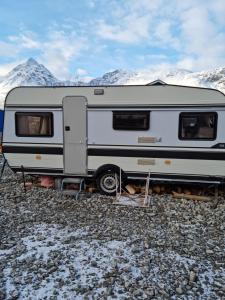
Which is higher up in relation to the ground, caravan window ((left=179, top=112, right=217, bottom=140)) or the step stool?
caravan window ((left=179, top=112, right=217, bottom=140))

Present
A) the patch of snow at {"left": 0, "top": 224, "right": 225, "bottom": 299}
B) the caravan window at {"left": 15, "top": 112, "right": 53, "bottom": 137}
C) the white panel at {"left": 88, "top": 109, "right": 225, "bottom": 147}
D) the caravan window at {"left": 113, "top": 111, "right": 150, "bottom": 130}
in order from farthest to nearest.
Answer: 1. the caravan window at {"left": 15, "top": 112, "right": 53, "bottom": 137}
2. the caravan window at {"left": 113, "top": 111, "right": 150, "bottom": 130}
3. the white panel at {"left": 88, "top": 109, "right": 225, "bottom": 147}
4. the patch of snow at {"left": 0, "top": 224, "right": 225, "bottom": 299}

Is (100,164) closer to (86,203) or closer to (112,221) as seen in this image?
(86,203)

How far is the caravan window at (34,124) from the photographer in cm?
858

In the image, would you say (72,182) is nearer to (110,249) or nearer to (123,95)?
(123,95)

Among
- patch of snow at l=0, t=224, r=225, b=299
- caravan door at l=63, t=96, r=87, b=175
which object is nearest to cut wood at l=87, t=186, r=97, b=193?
caravan door at l=63, t=96, r=87, b=175

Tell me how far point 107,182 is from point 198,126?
2.80m

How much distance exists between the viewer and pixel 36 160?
880 centimetres

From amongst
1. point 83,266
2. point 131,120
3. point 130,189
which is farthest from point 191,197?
point 83,266

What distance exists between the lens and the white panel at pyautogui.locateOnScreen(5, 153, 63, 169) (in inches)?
342

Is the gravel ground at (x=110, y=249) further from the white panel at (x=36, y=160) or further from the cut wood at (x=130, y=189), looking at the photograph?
the white panel at (x=36, y=160)

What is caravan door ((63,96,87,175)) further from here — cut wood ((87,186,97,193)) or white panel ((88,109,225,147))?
cut wood ((87,186,97,193))

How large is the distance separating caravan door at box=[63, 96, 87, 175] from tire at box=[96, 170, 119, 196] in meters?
0.48

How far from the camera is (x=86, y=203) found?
789 centimetres

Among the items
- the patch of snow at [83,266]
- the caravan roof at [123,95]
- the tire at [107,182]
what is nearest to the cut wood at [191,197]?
the tire at [107,182]
